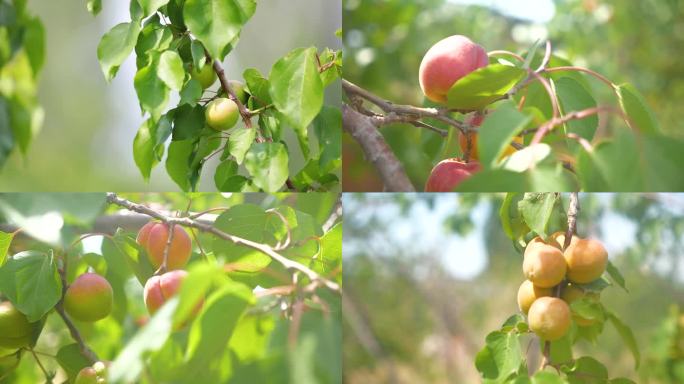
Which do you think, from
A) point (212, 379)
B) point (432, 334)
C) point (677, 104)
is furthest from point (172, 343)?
point (677, 104)

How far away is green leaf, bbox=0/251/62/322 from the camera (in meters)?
0.63

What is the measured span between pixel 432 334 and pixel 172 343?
0.78 meters

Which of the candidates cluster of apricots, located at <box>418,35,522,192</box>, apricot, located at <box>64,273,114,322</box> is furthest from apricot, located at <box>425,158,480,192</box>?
apricot, located at <box>64,273,114,322</box>

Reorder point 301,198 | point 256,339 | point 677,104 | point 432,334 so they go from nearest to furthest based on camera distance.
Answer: point 256,339 → point 301,198 → point 432,334 → point 677,104

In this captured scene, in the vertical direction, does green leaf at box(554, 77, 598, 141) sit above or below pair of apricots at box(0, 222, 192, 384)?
above

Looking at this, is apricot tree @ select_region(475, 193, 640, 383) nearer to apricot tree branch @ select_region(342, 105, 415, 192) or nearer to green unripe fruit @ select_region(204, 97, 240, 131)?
apricot tree branch @ select_region(342, 105, 415, 192)

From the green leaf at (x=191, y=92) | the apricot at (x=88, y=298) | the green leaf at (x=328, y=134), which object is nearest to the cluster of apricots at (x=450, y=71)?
the green leaf at (x=328, y=134)

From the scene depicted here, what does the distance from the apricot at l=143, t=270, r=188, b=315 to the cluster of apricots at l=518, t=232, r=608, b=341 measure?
0.98ft

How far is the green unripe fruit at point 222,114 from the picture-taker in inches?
25.9

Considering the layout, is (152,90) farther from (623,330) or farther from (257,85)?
(623,330)

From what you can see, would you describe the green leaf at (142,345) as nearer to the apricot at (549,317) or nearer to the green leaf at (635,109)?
the apricot at (549,317)

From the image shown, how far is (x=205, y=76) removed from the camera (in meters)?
0.67

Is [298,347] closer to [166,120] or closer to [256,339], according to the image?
[256,339]

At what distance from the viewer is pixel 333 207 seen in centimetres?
73
